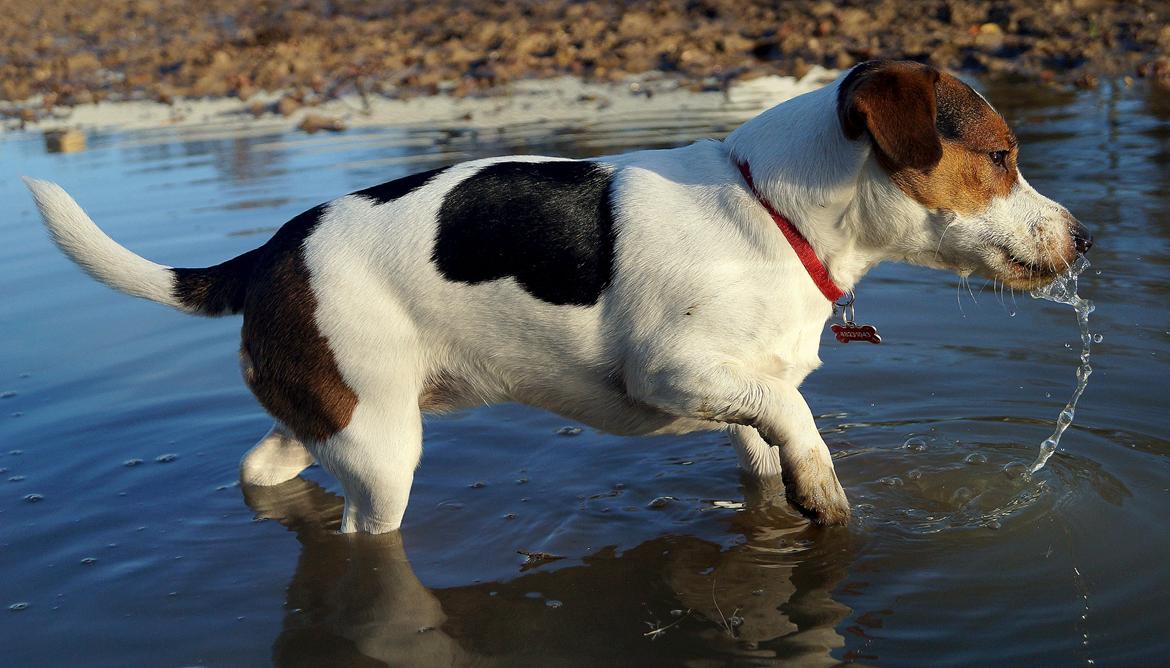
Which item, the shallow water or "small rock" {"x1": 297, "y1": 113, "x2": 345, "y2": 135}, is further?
"small rock" {"x1": 297, "y1": 113, "x2": 345, "y2": 135}

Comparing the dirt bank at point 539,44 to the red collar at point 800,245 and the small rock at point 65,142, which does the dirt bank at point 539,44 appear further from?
the red collar at point 800,245

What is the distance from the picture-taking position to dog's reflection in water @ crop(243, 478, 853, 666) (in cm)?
398

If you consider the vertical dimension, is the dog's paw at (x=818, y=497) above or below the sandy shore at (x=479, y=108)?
below

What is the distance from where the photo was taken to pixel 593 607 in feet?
14.1

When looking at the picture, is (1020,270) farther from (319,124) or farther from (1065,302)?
(319,124)

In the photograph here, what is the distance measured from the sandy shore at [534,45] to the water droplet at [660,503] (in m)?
8.97

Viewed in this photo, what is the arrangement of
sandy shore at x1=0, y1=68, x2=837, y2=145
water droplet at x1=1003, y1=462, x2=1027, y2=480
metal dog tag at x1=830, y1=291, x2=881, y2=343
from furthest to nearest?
sandy shore at x1=0, y1=68, x2=837, y2=145 → water droplet at x1=1003, y1=462, x2=1027, y2=480 → metal dog tag at x1=830, y1=291, x2=881, y2=343

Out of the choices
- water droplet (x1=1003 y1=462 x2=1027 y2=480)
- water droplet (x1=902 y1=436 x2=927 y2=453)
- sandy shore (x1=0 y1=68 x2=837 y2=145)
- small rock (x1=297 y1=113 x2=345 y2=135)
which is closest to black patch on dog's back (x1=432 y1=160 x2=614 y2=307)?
water droplet (x1=902 y1=436 x2=927 y2=453)

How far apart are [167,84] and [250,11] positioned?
5.00 m

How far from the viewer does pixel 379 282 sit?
4.43 m

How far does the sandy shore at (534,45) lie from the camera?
1343cm

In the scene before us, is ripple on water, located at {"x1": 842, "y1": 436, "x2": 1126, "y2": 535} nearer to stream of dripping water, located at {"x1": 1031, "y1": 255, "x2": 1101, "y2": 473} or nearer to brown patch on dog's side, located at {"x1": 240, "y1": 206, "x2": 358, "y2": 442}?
stream of dripping water, located at {"x1": 1031, "y1": 255, "x2": 1101, "y2": 473}

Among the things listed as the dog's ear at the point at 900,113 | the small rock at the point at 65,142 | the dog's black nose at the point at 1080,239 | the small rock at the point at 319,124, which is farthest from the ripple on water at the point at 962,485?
the small rock at the point at 65,142

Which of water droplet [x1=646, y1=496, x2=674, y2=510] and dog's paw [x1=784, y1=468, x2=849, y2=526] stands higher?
dog's paw [x1=784, y1=468, x2=849, y2=526]
